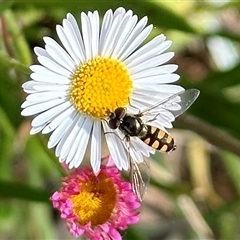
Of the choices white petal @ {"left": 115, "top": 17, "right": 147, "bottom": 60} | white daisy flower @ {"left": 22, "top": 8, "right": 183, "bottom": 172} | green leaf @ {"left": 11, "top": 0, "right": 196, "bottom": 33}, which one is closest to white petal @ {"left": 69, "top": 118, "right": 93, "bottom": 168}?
white daisy flower @ {"left": 22, "top": 8, "right": 183, "bottom": 172}

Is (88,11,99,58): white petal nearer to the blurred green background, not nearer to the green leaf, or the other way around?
the blurred green background

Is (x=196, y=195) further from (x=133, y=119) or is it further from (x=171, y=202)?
(x=133, y=119)

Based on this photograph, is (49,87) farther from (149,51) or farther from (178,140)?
(178,140)

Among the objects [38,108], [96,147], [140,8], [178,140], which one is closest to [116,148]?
[96,147]

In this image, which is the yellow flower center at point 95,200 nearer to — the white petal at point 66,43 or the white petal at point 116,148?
the white petal at point 116,148

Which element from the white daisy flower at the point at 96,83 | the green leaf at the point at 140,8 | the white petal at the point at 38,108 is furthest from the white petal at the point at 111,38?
the green leaf at the point at 140,8

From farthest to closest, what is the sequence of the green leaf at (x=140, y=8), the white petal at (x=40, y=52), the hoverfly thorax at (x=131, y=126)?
the green leaf at (x=140, y=8), the hoverfly thorax at (x=131, y=126), the white petal at (x=40, y=52)
